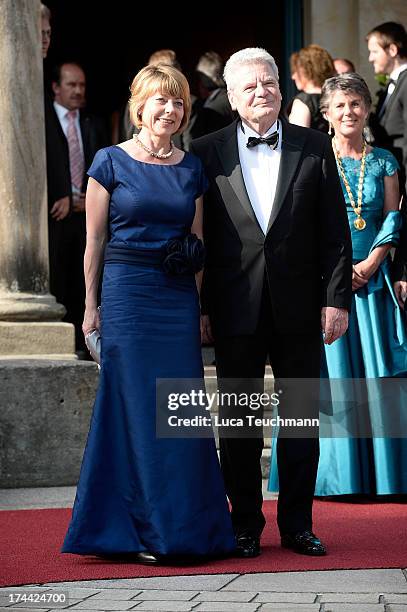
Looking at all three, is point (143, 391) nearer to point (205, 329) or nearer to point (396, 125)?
point (205, 329)

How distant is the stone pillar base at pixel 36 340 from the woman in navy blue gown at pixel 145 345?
2673mm

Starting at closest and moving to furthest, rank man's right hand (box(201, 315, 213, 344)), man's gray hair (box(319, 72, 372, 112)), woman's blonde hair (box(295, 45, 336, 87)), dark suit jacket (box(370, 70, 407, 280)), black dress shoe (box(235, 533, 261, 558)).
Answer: black dress shoe (box(235, 533, 261, 558)) → man's right hand (box(201, 315, 213, 344)) → man's gray hair (box(319, 72, 372, 112)) → dark suit jacket (box(370, 70, 407, 280)) → woman's blonde hair (box(295, 45, 336, 87))

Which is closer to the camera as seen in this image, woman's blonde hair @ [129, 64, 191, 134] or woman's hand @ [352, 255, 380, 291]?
woman's blonde hair @ [129, 64, 191, 134]

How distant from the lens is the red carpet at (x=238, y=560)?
471 centimetres

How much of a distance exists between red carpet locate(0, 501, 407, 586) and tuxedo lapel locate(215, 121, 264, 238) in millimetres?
1240

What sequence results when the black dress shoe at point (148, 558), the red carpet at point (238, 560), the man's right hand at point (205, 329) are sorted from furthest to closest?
the man's right hand at point (205, 329)
the black dress shoe at point (148, 558)
the red carpet at point (238, 560)

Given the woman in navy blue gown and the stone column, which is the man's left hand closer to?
the woman in navy blue gown

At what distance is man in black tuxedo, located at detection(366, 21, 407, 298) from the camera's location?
25.7 feet

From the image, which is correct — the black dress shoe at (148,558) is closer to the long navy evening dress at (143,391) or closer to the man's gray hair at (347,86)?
the long navy evening dress at (143,391)

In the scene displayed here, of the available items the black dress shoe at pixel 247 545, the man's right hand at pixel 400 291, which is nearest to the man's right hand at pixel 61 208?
the man's right hand at pixel 400 291

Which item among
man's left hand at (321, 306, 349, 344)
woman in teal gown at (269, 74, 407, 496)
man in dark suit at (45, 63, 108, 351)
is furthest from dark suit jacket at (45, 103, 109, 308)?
man's left hand at (321, 306, 349, 344)

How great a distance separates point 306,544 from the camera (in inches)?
198

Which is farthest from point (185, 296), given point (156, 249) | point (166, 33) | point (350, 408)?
point (166, 33)

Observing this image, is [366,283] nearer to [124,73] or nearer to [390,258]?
[390,258]
